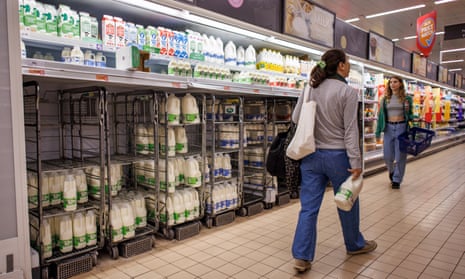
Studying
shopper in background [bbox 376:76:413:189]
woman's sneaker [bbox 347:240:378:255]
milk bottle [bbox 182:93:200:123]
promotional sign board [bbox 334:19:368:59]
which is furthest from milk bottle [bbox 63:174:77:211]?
shopper in background [bbox 376:76:413:189]

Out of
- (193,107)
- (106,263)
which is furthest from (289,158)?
(106,263)

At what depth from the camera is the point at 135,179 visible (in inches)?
150

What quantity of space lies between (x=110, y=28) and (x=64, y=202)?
5.09 ft

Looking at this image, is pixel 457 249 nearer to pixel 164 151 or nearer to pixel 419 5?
pixel 164 151

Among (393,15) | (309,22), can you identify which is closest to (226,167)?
(309,22)

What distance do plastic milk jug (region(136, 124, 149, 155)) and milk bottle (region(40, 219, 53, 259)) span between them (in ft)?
3.80

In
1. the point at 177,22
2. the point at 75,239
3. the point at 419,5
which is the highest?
the point at 419,5

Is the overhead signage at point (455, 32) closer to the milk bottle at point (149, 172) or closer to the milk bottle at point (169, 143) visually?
the milk bottle at point (169, 143)

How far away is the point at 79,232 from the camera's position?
9.34 feet

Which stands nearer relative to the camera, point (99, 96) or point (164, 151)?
point (99, 96)

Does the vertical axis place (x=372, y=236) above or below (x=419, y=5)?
below

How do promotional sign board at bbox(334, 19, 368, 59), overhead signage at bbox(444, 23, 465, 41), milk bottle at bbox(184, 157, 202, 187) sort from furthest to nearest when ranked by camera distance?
overhead signage at bbox(444, 23, 465, 41)
promotional sign board at bbox(334, 19, 368, 59)
milk bottle at bbox(184, 157, 202, 187)

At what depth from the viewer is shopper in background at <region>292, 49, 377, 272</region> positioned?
2.61m

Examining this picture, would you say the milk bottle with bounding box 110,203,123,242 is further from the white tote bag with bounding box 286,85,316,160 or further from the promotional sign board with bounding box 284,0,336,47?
the promotional sign board with bounding box 284,0,336,47
